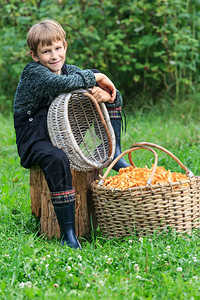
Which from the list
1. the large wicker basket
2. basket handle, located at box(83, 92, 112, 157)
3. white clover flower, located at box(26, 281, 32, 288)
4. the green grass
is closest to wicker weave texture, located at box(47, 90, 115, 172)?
basket handle, located at box(83, 92, 112, 157)

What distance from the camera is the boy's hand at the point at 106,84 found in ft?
9.79

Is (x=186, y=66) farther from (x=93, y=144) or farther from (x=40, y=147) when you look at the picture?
(x=40, y=147)

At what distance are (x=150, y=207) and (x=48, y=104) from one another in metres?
0.95

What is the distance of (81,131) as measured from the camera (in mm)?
3248

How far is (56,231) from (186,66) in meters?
3.89

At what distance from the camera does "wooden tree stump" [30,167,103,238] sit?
290cm

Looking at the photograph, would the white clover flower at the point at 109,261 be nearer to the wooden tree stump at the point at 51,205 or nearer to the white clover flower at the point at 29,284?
the white clover flower at the point at 29,284

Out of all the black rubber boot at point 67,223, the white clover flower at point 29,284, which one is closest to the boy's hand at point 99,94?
the black rubber boot at point 67,223

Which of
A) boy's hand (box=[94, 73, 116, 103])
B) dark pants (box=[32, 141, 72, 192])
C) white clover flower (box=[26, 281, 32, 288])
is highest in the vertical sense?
boy's hand (box=[94, 73, 116, 103])

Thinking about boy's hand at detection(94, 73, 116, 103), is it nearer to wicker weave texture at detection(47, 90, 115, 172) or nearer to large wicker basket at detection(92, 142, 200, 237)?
wicker weave texture at detection(47, 90, 115, 172)

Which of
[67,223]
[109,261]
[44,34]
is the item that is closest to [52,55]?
[44,34]

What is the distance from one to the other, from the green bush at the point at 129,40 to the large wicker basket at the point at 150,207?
3539 mm

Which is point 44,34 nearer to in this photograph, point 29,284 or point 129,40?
point 29,284

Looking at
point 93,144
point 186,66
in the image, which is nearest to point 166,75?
point 186,66
